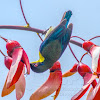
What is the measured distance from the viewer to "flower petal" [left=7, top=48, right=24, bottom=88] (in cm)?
148

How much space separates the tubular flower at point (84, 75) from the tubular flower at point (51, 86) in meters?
0.12

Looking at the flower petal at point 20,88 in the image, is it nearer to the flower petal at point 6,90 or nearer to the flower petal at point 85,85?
the flower petal at point 6,90

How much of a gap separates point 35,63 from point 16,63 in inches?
10.0

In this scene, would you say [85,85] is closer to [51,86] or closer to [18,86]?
[51,86]

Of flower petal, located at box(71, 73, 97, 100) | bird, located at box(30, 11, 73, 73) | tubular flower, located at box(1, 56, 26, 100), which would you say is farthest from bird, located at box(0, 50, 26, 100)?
flower petal, located at box(71, 73, 97, 100)

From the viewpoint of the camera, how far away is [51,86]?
179cm

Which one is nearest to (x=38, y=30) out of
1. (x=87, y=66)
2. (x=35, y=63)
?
(x=35, y=63)

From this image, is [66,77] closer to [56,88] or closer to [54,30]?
[56,88]

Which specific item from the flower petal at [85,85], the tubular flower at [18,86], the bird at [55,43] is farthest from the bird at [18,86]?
the flower petal at [85,85]

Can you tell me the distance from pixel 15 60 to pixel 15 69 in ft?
0.25

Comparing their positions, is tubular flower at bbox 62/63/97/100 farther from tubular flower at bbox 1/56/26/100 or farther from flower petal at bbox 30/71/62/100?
tubular flower at bbox 1/56/26/100

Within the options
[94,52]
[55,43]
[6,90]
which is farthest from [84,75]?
[6,90]

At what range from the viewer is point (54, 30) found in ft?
5.58

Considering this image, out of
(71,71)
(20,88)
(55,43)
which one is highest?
(55,43)
